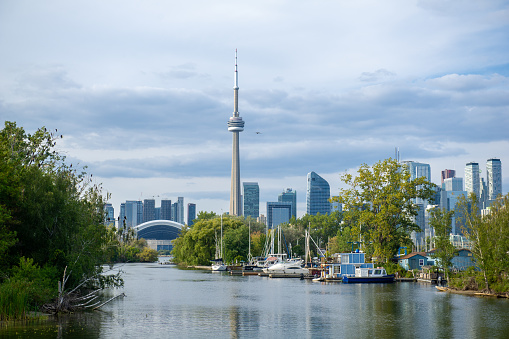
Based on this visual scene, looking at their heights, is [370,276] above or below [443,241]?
below

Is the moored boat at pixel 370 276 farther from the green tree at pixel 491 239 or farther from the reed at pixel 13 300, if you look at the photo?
the reed at pixel 13 300

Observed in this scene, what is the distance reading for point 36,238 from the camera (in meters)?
44.1

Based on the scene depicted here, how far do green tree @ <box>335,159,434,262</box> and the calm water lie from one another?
89.2 ft

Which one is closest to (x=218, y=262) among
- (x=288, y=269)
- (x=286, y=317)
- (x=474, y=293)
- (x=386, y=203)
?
(x=288, y=269)

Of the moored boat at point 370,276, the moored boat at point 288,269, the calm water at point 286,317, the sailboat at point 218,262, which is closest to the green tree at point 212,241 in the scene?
the sailboat at point 218,262

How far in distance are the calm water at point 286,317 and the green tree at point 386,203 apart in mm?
27201

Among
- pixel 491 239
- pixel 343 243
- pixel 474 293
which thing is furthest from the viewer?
pixel 343 243

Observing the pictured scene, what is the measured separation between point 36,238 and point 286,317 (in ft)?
63.9

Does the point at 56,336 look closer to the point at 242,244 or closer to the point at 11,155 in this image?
the point at 11,155

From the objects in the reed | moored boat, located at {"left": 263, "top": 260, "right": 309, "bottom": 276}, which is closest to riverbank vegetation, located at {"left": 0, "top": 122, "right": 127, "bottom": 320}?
the reed

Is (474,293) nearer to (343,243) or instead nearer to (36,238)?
(36,238)

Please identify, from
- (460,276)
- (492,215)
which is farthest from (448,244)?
(492,215)

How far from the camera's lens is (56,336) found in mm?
33812

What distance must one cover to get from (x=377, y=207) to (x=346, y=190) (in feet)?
20.4
